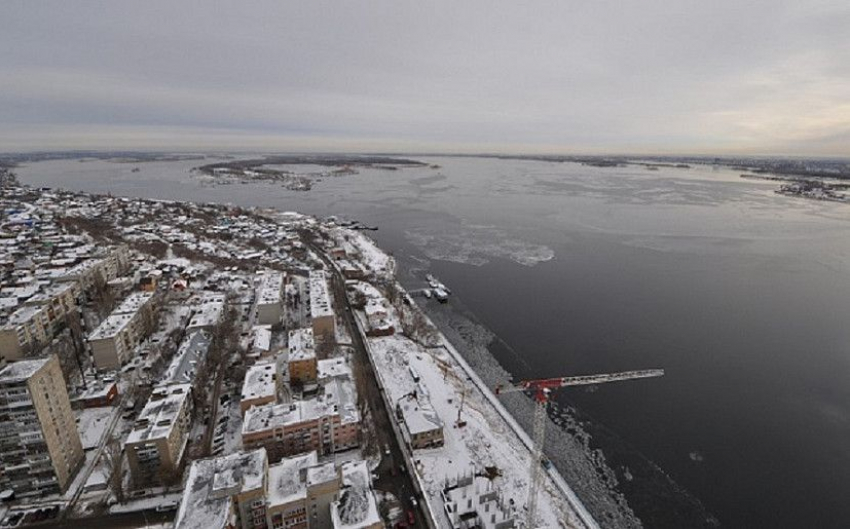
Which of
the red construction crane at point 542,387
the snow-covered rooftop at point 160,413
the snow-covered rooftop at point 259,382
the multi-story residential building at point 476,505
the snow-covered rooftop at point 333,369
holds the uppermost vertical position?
the snow-covered rooftop at point 160,413

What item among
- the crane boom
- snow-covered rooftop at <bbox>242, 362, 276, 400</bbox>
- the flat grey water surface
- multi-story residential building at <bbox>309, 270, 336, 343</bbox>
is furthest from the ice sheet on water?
snow-covered rooftop at <bbox>242, 362, 276, 400</bbox>

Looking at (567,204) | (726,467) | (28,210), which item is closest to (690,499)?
(726,467)

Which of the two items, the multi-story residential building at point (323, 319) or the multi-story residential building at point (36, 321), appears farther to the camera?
the multi-story residential building at point (323, 319)

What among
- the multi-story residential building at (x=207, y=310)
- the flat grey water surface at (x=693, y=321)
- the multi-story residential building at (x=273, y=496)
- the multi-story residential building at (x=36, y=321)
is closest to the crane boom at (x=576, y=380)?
the flat grey water surface at (x=693, y=321)

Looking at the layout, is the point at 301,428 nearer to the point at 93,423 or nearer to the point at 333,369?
the point at 333,369

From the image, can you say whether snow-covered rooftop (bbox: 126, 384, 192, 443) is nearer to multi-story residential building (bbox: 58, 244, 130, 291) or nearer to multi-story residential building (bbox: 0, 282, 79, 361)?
multi-story residential building (bbox: 0, 282, 79, 361)

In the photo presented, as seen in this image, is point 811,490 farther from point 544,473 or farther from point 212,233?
point 212,233

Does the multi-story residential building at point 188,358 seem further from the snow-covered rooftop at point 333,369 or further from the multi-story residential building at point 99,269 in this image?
the multi-story residential building at point 99,269
